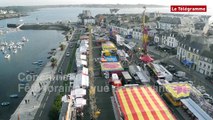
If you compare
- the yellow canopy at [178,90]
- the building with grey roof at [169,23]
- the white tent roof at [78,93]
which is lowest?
the white tent roof at [78,93]

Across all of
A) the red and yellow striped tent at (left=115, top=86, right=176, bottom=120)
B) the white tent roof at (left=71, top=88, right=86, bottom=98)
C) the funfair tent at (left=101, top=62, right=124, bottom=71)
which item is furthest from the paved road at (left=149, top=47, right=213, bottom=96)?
the white tent roof at (left=71, top=88, right=86, bottom=98)

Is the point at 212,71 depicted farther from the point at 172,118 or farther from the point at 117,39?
the point at 117,39

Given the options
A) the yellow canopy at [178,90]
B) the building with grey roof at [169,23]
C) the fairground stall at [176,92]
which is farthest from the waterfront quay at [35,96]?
the building with grey roof at [169,23]

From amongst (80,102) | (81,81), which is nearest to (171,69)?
(81,81)

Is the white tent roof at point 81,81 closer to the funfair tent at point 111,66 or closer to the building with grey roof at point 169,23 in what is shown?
the funfair tent at point 111,66

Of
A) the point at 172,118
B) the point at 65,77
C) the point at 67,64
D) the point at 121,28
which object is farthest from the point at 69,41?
the point at 172,118

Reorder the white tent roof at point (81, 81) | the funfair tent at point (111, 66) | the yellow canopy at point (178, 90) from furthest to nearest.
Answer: the funfair tent at point (111, 66) → the white tent roof at point (81, 81) → the yellow canopy at point (178, 90)

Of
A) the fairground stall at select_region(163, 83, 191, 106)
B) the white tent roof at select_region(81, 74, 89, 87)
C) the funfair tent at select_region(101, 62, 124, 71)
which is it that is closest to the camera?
the fairground stall at select_region(163, 83, 191, 106)

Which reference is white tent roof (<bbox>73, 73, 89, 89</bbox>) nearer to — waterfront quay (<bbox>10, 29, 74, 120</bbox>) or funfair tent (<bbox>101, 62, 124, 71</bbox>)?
funfair tent (<bbox>101, 62, 124, 71</bbox>)

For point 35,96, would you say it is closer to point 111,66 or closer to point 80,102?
point 80,102
